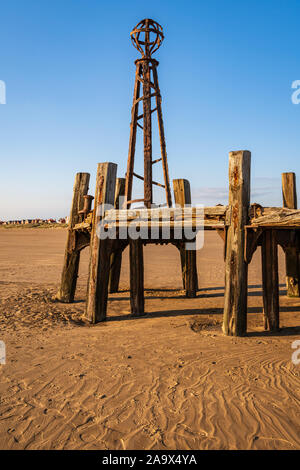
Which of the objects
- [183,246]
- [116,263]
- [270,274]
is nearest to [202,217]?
[270,274]

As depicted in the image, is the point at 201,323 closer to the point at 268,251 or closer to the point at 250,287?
the point at 268,251

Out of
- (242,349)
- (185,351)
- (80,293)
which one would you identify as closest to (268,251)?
(242,349)

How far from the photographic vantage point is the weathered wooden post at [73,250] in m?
9.58

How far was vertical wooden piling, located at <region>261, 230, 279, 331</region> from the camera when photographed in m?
6.43

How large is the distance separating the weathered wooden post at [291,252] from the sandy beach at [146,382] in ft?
6.35

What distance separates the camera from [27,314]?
26.1ft

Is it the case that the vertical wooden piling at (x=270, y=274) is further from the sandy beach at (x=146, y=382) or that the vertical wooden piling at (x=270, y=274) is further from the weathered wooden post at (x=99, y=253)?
the weathered wooden post at (x=99, y=253)

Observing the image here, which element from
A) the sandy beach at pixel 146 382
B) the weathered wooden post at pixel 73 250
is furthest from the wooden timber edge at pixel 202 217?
the weathered wooden post at pixel 73 250

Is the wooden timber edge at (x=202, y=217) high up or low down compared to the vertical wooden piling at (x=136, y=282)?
up

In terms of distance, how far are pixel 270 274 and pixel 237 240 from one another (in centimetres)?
109

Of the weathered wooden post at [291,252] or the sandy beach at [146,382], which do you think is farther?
the weathered wooden post at [291,252]

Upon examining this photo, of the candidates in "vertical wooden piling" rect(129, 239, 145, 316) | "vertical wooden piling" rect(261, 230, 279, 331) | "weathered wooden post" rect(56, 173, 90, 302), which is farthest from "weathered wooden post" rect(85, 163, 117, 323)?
"vertical wooden piling" rect(261, 230, 279, 331)

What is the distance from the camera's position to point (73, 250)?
9641mm

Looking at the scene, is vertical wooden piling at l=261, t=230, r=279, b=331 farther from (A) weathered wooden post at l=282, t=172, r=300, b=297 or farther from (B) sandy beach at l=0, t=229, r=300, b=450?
(A) weathered wooden post at l=282, t=172, r=300, b=297
